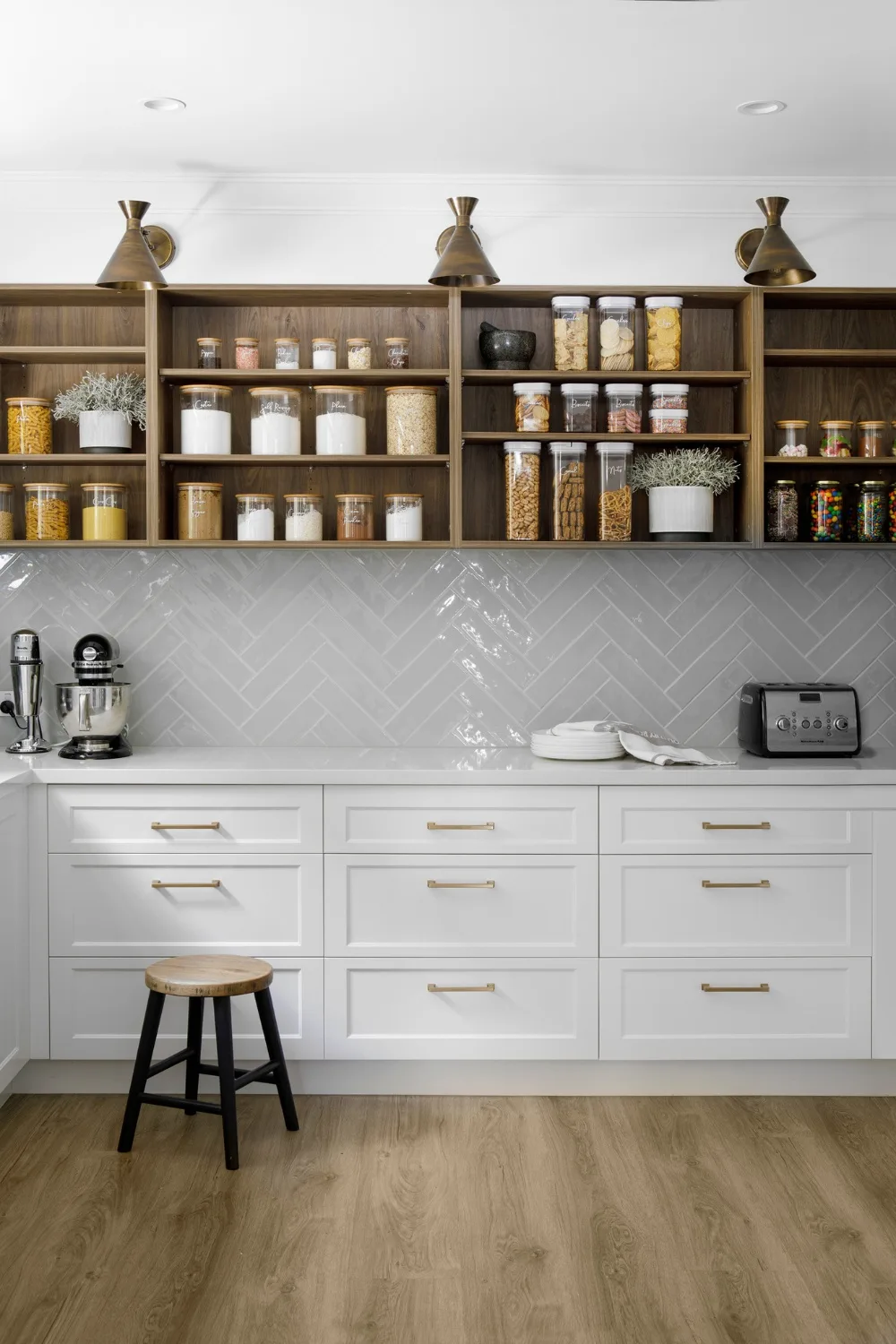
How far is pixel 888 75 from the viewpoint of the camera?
9.80 ft

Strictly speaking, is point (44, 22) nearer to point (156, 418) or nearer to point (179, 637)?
point (156, 418)

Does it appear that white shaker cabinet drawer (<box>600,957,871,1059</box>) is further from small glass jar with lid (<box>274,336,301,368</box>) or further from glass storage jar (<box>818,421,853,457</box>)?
small glass jar with lid (<box>274,336,301,368</box>)

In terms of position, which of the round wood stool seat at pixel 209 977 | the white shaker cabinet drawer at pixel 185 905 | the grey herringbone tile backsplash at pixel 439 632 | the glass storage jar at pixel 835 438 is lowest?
the round wood stool seat at pixel 209 977

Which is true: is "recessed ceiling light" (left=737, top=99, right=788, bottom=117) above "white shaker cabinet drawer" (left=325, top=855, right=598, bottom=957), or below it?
above

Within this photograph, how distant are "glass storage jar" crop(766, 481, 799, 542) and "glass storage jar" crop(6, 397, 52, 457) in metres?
2.26

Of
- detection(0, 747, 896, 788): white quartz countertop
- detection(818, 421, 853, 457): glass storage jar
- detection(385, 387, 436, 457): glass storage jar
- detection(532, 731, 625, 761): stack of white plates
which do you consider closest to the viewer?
detection(0, 747, 896, 788): white quartz countertop

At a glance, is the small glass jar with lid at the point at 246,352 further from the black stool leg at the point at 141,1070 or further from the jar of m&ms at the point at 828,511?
the black stool leg at the point at 141,1070

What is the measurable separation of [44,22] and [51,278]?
3.42ft

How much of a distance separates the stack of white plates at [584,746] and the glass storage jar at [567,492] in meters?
0.61

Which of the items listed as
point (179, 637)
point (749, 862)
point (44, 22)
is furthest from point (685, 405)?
point (44, 22)

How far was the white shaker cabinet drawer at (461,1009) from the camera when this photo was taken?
3420mm

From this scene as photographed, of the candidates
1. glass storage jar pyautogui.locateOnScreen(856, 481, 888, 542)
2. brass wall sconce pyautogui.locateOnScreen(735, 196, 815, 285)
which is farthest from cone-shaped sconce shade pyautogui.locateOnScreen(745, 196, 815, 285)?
glass storage jar pyautogui.locateOnScreen(856, 481, 888, 542)

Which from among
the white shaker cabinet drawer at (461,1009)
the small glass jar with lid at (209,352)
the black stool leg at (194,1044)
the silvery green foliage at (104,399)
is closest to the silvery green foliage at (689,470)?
the small glass jar with lid at (209,352)

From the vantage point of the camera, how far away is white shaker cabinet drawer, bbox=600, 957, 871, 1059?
11.3 feet
